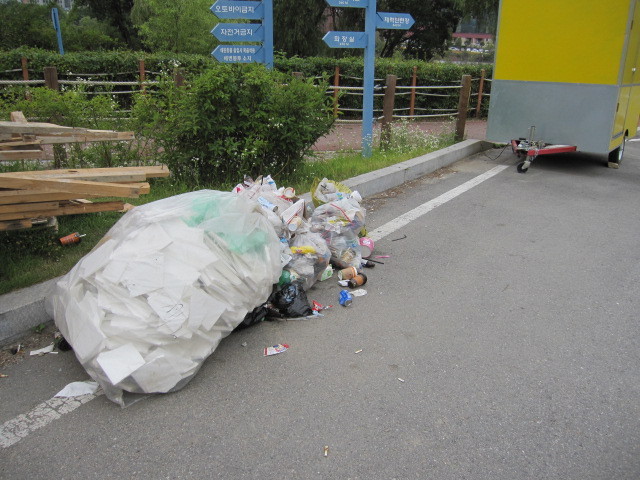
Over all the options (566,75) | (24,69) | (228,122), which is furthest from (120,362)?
(24,69)

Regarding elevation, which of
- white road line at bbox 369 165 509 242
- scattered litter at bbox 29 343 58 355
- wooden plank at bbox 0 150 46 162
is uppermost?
wooden plank at bbox 0 150 46 162

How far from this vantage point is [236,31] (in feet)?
24.2

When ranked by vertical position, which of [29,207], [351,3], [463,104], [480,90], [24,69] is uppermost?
[351,3]

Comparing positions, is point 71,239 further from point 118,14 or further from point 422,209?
point 118,14

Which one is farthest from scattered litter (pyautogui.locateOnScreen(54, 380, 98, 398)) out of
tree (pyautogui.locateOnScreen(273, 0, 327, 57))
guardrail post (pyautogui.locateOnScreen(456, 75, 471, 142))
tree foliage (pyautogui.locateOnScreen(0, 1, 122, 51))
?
tree foliage (pyautogui.locateOnScreen(0, 1, 122, 51))

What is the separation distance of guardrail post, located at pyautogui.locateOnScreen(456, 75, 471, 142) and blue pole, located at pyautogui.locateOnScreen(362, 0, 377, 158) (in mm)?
2648

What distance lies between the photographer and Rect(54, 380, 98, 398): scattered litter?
302 cm

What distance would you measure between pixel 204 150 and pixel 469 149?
5.94 meters

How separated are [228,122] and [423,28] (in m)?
29.8

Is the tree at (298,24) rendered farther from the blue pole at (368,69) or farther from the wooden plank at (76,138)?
the wooden plank at (76,138)

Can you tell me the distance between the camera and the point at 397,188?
766 cm

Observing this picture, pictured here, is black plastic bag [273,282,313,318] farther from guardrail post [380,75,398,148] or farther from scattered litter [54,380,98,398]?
guardrail post [380,75,398,148]

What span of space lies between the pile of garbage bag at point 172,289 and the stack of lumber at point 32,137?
113 centimetres

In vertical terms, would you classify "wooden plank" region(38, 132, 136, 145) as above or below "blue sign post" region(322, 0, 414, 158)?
below
